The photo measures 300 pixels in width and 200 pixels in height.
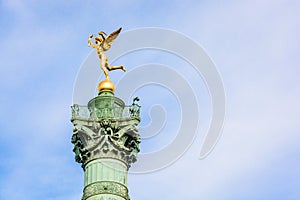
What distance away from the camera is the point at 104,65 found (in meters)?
50.6

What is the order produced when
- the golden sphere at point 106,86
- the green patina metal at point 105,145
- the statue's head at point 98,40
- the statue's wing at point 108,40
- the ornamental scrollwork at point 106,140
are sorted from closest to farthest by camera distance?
1. the green patina metal at point 105,145
2. the ornamental scrollwork at point 106,140
3. the golden sphere at point 106,86
4. the statue's wing at point 108,40
5. the statue's head at point 98,40

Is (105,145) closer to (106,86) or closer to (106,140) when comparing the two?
(106,140)

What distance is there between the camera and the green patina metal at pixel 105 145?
46016mm

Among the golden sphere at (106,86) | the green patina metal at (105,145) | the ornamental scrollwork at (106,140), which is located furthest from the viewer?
the golden sphere at (106,86)

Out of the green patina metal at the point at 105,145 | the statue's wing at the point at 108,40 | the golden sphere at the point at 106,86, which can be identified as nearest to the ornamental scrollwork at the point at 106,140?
the green patina metal at the point at 105,145

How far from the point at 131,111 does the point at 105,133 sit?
7.74 ft

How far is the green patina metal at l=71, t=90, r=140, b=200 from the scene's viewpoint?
46016 millimetres

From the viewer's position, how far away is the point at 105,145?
46.6 meters

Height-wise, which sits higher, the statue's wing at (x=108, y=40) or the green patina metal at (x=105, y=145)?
the statue's wing at (x=108, y=40)

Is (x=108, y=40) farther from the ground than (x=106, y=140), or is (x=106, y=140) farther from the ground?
(x=108, y=40)

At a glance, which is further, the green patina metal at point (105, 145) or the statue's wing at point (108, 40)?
the statue's wing at point (108, 40)

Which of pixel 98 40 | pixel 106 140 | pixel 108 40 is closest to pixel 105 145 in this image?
pixel 106 140

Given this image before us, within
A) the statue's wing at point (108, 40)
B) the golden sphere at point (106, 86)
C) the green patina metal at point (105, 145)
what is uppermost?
the statue's wing at point (108, 40)

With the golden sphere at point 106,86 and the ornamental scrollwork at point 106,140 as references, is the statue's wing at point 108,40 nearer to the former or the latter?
the golden sphere at point 106,86
